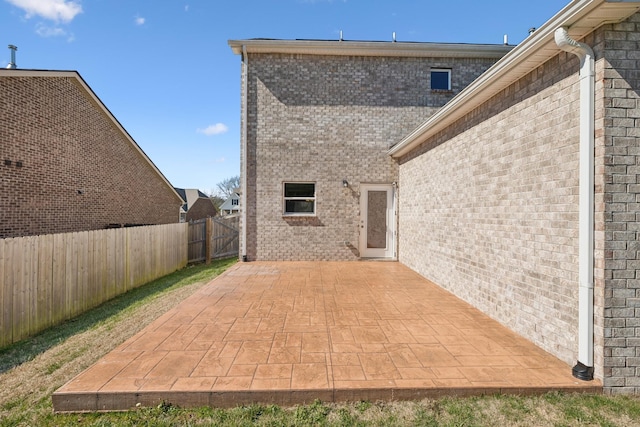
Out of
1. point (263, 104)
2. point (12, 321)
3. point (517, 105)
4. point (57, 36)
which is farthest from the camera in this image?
point (263, 104)

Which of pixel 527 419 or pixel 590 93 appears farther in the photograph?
pixel 590 93

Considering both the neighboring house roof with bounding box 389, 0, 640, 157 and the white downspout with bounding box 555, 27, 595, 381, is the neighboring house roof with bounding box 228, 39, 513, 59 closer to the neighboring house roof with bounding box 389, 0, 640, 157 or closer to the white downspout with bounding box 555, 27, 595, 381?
the neighboring house roof with bounding box 389, 0, 640, 157

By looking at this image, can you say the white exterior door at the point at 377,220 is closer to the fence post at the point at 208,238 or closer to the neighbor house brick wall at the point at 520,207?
the neighbor house brick wall at the point at 520,207

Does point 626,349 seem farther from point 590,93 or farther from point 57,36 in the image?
point 57,36

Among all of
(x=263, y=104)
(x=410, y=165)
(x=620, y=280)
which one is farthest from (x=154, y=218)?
(x=620, y=280)

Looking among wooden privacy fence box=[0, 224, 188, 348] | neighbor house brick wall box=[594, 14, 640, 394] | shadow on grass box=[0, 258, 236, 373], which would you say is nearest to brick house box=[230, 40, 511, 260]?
shadow on grass box=[0, 258, 236, 373]

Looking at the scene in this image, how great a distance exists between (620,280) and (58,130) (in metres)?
13.2

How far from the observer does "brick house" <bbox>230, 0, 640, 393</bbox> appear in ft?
8.78

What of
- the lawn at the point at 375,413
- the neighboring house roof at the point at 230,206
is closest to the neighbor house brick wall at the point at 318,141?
the lawn at the point at 375,413

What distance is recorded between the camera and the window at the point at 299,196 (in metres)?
9.26

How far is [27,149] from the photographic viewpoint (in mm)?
8102

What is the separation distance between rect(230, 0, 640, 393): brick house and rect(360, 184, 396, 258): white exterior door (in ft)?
0.15

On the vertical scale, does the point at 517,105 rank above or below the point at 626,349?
above

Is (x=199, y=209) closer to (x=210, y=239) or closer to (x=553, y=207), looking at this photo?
(x=210, y=239)
